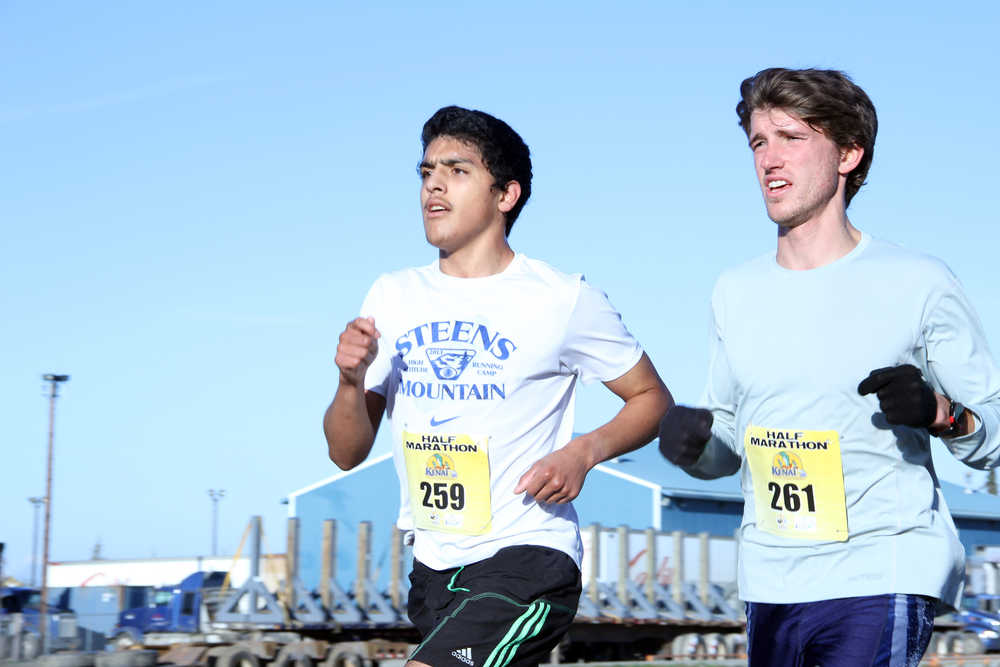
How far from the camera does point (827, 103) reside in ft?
14.8

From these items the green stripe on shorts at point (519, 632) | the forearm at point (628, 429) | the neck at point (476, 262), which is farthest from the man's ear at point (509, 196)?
the green stripe on shorts at point (519, 632)

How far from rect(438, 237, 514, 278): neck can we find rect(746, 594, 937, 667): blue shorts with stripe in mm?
1731

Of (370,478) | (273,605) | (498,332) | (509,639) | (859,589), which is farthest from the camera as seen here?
(370,478)

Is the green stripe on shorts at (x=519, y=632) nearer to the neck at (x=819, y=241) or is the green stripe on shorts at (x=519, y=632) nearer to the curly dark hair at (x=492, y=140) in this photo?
the neck at (x=819, y=241)

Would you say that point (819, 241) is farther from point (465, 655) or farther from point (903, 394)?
point (465, 655)

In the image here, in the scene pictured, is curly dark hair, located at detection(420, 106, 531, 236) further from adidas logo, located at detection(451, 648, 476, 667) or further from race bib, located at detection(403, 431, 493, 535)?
adidas logo, located at detection(451, 648, 476, 667)

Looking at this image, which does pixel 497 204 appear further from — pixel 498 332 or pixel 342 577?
pixel 342 577

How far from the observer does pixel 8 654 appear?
2305 centimetres

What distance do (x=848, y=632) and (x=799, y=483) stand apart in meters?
0.45

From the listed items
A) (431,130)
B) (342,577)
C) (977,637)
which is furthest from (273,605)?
(342,577)

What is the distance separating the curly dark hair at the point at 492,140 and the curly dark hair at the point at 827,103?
3.75ft

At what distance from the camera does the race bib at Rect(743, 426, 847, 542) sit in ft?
13.6

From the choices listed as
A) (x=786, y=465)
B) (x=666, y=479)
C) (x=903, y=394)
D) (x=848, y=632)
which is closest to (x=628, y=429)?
(x=786, y=465)

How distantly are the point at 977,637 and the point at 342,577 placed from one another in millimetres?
22531
